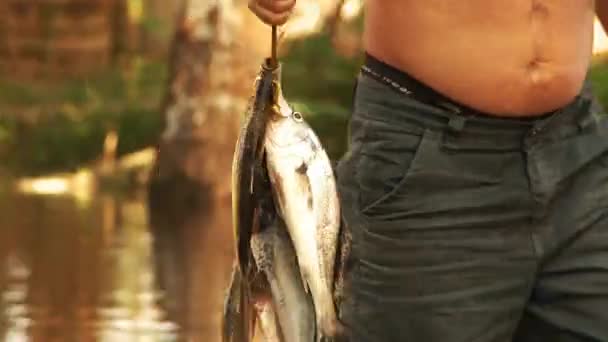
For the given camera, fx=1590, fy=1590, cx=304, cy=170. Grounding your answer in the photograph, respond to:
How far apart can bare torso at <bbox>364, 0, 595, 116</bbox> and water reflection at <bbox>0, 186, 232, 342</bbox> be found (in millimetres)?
3794

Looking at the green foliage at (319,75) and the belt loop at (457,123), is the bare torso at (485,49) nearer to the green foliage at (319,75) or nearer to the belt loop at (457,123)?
the belt loop at (457,123)

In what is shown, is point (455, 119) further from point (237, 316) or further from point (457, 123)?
point (237, 316)

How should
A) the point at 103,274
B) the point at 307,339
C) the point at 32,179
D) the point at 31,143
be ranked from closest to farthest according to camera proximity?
the point at 307,339, the point at 103,274, the point at 32,179, the point at 31,143

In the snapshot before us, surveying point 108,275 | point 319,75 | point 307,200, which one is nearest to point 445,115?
point 307,200

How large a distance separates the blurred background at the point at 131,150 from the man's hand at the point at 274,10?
4.79 ft

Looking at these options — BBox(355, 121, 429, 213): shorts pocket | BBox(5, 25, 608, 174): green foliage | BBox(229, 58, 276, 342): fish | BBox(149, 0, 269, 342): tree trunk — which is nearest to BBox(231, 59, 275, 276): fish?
BBox(229, 58, 276, 342): fish

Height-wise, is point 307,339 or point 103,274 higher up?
point 307,339

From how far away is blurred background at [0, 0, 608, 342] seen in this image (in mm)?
7359

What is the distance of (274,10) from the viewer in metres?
2.57

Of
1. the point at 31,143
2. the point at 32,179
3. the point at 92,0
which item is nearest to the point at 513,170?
the point at 32,179

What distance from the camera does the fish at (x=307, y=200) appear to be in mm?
2533

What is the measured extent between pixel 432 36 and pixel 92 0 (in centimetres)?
1702

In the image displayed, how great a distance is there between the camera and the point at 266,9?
2.58 meters

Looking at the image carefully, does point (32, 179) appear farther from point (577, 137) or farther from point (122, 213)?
point (577, 137)
